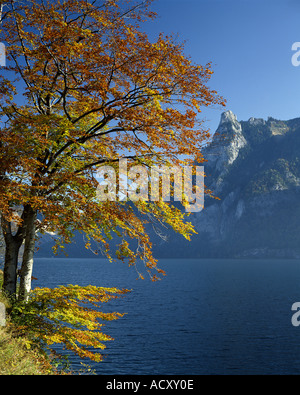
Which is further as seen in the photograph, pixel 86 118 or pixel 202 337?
pixel 202 337

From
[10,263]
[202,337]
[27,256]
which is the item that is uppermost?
[27,256]

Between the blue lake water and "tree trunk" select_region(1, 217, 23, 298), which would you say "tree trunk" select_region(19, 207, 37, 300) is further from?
the blue lake water

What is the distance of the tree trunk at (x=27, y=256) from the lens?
12.7 metres

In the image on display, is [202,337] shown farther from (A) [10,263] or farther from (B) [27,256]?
(B) [27,256]

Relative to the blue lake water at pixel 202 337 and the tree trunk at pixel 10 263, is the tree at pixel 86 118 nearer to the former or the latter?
the tree trunk at pixel 10 263

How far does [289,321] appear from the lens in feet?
166

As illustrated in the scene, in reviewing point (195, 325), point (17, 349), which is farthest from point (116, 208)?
point (195, 325)

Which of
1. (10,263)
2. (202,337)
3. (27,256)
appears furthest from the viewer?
(202,337)

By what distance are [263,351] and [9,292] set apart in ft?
105

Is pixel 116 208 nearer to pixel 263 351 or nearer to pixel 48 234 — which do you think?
pixel 48 234

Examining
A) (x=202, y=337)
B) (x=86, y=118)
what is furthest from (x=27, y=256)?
(x=202, y=337)

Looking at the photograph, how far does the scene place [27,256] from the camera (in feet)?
42.5

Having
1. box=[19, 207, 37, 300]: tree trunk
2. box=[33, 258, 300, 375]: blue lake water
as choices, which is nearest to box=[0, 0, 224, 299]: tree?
box=[19, 207, 37, 300]: tree trunk

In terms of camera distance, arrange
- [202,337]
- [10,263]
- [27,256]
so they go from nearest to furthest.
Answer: [27,256], [10,263], [202,337]
